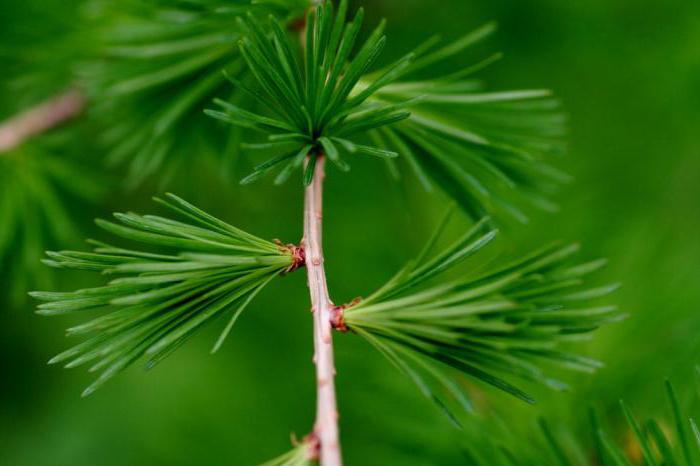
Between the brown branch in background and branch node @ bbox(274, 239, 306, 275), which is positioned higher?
the brown branch in background

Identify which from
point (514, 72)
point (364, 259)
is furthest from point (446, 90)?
point (514, 72)

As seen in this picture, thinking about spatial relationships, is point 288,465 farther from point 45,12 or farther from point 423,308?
point 45,12

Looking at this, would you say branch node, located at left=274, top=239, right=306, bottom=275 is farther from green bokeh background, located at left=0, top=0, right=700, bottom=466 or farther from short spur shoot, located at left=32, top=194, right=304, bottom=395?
green bokeh background, located at left=0, top=0, right=700, bottom=466

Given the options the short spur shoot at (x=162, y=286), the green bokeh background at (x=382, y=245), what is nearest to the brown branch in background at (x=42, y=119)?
the green bokeh background at (x=382, y=245)

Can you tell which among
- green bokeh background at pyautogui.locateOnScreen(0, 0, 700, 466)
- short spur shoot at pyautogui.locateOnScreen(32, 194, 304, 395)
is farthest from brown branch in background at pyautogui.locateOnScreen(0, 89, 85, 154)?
short spur shoot at pyautogui.locateOnScreen(32, 194, 304, 395)

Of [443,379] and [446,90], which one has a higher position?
[446,90]

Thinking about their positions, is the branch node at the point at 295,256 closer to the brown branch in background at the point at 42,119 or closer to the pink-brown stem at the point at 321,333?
the pink-brown stem at the point at 321,333
